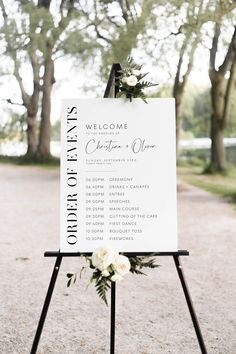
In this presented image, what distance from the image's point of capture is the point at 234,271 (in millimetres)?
4715

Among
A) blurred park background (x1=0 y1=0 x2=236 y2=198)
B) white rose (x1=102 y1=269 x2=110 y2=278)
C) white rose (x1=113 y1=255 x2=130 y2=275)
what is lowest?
white rose (x1=102 y1=269 x2=110 y2=278)

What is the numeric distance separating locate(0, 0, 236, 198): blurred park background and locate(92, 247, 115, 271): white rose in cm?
803

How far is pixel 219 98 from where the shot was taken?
14516mm

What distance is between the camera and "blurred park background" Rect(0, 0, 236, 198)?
1319cm

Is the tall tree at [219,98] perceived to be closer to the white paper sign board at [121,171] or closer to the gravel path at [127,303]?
the gravel path at [127,303]

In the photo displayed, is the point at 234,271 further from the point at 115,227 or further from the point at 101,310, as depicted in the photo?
the point at 115,227

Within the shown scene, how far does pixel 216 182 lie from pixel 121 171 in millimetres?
11170

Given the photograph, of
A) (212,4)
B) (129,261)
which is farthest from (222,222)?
(212,4)

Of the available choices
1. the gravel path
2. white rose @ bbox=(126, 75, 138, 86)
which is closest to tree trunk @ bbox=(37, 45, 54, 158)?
the gravel path

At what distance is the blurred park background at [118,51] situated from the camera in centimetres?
1319

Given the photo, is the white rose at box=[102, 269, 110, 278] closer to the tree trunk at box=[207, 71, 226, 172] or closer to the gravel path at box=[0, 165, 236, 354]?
the gravel path at box=[0, 165, 236, 354]

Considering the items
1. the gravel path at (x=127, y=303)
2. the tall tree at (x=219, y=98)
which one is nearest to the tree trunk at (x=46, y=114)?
the tall tree at (x=219, y=98)

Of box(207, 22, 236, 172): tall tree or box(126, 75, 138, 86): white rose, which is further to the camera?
box(207, 22, 236, 172): tall tree

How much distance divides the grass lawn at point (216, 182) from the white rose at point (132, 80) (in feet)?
23.7
